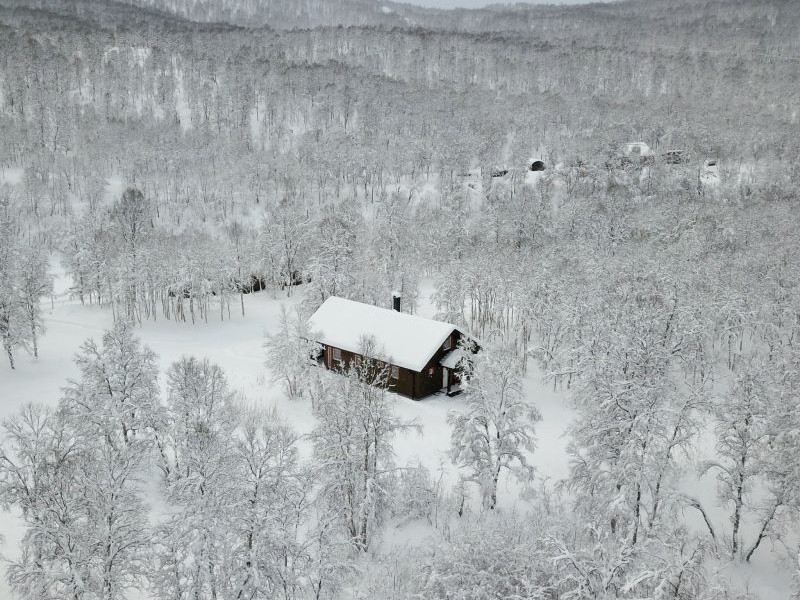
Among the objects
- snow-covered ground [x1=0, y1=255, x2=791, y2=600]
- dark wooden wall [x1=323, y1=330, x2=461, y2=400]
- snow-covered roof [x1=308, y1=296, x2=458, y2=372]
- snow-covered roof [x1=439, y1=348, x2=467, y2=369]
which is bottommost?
snow-covered ground [x1=0, y1=255, x2=791, y2=600]

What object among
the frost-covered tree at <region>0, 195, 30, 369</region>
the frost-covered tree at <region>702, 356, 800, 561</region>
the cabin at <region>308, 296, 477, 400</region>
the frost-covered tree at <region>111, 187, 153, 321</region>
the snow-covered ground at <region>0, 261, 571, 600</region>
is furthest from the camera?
the frost-covered tree at <region>111, 187, 153, 321</region>

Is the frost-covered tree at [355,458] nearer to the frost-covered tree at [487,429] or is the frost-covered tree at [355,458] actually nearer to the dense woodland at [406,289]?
the dense woodland at [406,289]

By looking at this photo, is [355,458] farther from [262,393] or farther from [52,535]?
[262,393]

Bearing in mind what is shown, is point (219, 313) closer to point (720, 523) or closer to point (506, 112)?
point (720, 523)

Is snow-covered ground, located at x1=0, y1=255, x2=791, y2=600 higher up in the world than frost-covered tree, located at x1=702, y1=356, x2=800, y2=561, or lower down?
lower down

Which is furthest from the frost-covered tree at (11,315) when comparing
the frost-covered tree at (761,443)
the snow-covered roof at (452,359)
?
the frost-covered tree at (761,443)

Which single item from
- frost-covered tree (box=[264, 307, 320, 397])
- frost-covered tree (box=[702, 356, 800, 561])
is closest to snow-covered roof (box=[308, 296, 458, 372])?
frost-covered tree (box=[264, 307, 320, 397])

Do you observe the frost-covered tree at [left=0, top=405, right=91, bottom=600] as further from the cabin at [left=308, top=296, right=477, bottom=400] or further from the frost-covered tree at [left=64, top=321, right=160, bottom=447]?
the cabin at [left=308, top=296, right=477, bottom=400]
